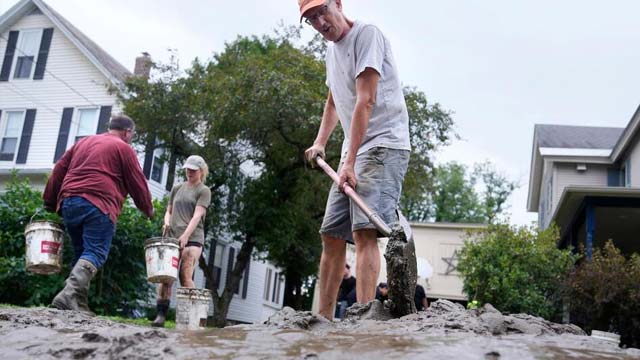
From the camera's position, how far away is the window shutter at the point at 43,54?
950 inches

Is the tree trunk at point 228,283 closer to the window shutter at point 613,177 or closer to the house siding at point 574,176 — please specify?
the house siding at point 574,176

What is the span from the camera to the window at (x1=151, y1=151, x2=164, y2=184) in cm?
2292

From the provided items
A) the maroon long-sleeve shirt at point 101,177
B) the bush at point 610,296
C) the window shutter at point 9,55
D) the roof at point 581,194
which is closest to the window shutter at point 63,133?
the window shutter at point 9,55

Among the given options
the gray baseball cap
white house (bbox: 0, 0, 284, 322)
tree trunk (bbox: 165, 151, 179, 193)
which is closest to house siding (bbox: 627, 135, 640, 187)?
tree trunk (bbox: 165, 151, 179, 193)

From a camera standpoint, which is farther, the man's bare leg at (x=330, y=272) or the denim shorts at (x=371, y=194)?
the man's bare leg at (x=330, y=272)

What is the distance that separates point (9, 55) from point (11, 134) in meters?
2.99

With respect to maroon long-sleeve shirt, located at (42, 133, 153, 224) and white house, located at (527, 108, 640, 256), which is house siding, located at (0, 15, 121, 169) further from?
maroon long-sleeve shirt, located at (42, 133, 153, 224)

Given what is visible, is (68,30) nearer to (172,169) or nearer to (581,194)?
(172,169)

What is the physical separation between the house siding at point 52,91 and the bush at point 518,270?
1288 cm

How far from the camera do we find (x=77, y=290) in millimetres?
4996

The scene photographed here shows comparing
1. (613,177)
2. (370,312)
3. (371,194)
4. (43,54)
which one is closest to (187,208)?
(371,194)

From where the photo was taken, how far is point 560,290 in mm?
13836

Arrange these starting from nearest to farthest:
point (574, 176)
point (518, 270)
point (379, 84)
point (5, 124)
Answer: point (379, 84), point (518, 270), point (574, 176), point (5, 124)

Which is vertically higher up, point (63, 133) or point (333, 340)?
point (63, 133)
